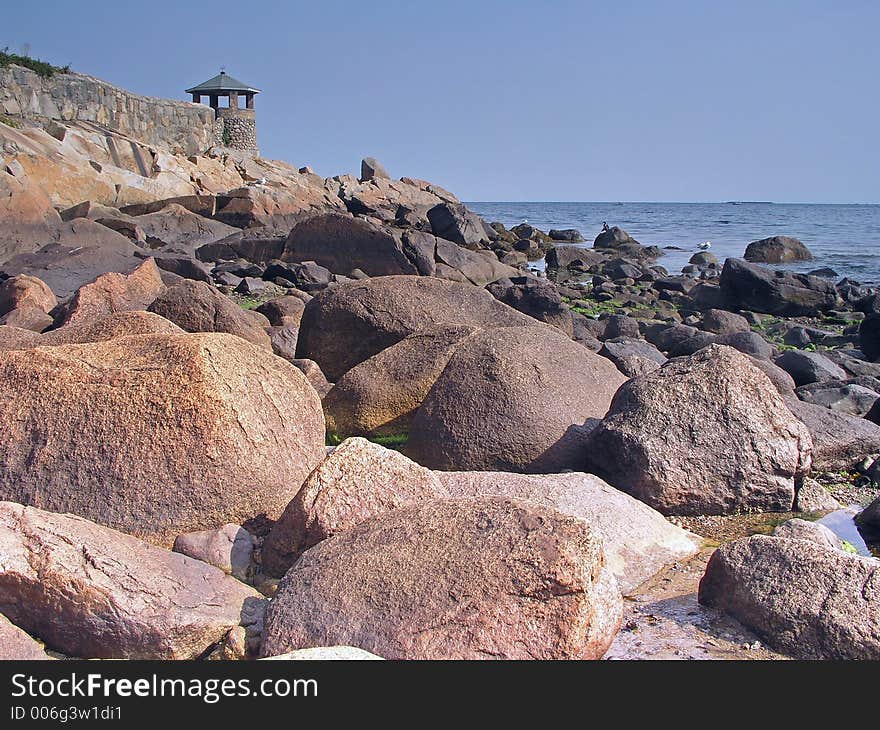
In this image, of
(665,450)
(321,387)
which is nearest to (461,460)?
(665,450)

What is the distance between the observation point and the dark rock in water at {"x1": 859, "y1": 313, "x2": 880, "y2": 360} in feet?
42.9

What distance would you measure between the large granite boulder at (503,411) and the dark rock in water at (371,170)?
137ft

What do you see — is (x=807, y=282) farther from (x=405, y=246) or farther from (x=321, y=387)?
(x=321, y=387)

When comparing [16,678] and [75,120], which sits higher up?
[75,120]

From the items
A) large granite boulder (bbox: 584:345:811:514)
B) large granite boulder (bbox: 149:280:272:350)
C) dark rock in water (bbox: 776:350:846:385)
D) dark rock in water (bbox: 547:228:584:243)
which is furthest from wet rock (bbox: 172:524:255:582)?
dark rock in water (bbox: 547:228:584:243)

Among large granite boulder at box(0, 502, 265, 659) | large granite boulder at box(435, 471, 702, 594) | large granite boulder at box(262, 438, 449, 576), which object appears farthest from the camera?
large granite boulder at box(435, 471, 702, 594)

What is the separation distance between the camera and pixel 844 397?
849cm

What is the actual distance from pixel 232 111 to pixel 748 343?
1519 inches

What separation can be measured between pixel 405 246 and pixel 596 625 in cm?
1475

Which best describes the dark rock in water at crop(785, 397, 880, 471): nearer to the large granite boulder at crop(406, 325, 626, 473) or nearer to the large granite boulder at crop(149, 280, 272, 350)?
the large granite boulder at crop(406, 325, 626, 473)

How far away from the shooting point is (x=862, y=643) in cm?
351

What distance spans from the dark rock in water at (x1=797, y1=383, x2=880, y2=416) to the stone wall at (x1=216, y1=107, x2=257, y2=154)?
38196 millimetres

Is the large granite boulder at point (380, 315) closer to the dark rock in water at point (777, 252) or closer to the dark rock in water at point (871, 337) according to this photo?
the dark rock in water at point (871, 337)

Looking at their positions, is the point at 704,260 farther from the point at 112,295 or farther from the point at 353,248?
the point at 112,295
